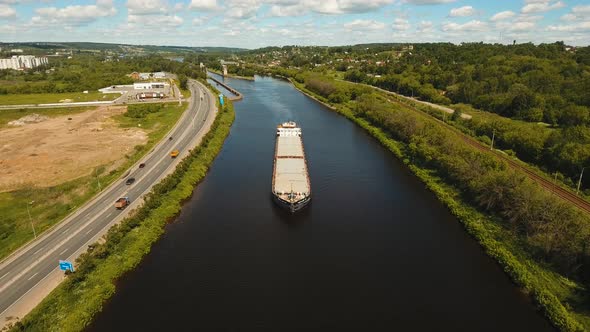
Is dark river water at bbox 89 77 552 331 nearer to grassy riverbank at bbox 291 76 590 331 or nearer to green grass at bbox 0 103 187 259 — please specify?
grassy riverbank at bbox 291 76 590 331

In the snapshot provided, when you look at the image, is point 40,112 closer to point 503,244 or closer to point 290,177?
point 290,177

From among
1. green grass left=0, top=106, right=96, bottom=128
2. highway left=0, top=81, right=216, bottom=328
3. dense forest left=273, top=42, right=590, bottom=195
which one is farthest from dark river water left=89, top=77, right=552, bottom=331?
green grass left=0, top=106, right=96, bottom=128

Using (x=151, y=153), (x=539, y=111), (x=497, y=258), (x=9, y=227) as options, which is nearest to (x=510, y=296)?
(x=497, y=258)

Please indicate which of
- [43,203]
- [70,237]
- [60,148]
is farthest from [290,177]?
[60,148]

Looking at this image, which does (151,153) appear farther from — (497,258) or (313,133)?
(497,258)

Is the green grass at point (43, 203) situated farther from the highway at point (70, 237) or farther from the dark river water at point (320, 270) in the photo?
the dark river water at point (320, 270)

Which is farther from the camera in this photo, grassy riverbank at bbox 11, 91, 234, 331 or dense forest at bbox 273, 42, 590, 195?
dense forest at bbox 273, 42, 590, 195
